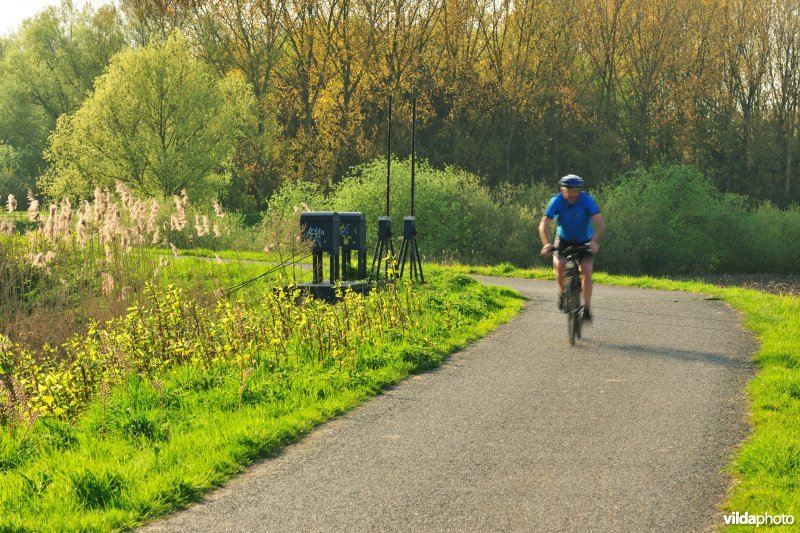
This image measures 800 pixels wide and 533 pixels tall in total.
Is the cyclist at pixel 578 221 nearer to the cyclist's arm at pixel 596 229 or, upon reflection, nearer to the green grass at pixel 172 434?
the cyclist's arm at pixel 596 229

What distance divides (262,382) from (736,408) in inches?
166

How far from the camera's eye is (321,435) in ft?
22.3

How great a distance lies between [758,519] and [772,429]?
Result: 6.72ft

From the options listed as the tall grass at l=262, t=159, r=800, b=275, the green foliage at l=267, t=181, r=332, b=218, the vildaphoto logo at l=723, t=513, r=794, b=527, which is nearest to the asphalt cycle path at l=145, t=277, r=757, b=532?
the vildaphoto logo at l=723, t=513, r=794, b=527

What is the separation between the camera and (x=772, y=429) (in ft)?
22.2

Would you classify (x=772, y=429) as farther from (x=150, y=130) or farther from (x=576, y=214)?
(x=150, y=130)

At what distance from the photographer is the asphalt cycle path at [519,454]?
503 cm

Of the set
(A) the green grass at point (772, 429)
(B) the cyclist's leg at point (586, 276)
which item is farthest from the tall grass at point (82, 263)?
(A) the green grass at point (772, 429)

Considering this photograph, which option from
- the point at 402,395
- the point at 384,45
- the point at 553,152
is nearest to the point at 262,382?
the point at 402,395

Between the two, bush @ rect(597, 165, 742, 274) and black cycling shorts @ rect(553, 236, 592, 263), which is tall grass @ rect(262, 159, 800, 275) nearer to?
bush @ rect(597, 165, 742, 274)

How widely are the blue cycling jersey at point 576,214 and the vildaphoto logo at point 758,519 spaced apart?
20.3 ft

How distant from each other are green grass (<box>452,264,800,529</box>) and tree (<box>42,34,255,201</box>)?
30572 millimetres

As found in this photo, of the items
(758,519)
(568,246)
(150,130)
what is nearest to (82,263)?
(568,246)

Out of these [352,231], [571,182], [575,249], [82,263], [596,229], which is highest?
[571,182]
